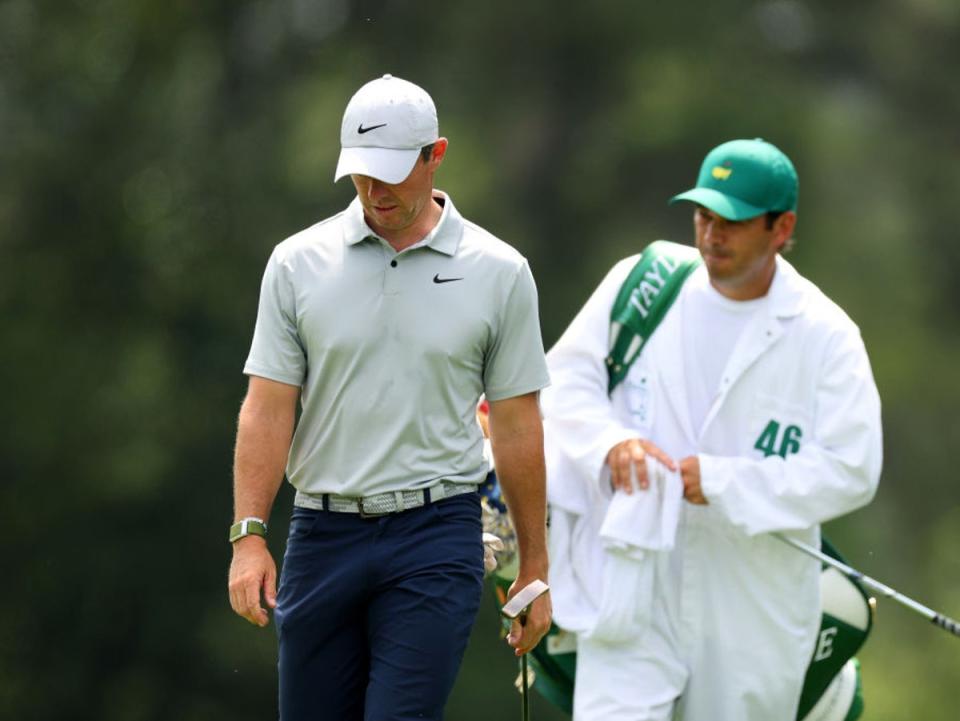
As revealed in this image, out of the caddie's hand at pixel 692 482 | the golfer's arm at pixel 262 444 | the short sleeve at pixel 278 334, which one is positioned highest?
the short sleeve at pixel 278 334

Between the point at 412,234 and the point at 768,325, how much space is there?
5.74 ft

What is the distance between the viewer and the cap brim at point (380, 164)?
5.54 m

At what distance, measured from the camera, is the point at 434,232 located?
5.70 metres

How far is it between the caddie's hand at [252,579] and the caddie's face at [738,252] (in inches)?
84.5

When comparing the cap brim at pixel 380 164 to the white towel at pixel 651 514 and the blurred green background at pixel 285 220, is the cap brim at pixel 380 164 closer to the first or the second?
the white towel at pixel 651 514

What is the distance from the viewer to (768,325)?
709 cm

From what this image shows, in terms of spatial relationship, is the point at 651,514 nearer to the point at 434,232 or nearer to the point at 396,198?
the point at 434,232

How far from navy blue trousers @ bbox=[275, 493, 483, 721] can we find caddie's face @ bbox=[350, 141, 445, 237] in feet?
2.34

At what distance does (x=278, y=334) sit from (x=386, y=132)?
58cm

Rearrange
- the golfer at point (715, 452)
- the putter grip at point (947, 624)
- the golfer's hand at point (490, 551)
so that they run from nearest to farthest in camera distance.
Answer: the golfer's hand at point (490, 551)
the golfer at point (715, 452)
the putter grip at point (947, 624)

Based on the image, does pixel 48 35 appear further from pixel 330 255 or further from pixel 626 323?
pixel 330 255

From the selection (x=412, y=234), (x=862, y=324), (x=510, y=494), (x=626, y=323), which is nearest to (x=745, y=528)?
(x=626, y=323)

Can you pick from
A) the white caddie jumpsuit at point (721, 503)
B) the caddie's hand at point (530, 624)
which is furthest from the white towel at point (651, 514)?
the caddie's hand at point (530, 624)

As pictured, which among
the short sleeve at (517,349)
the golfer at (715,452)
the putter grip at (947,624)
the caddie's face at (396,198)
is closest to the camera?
the caddie's face at (396,198)
